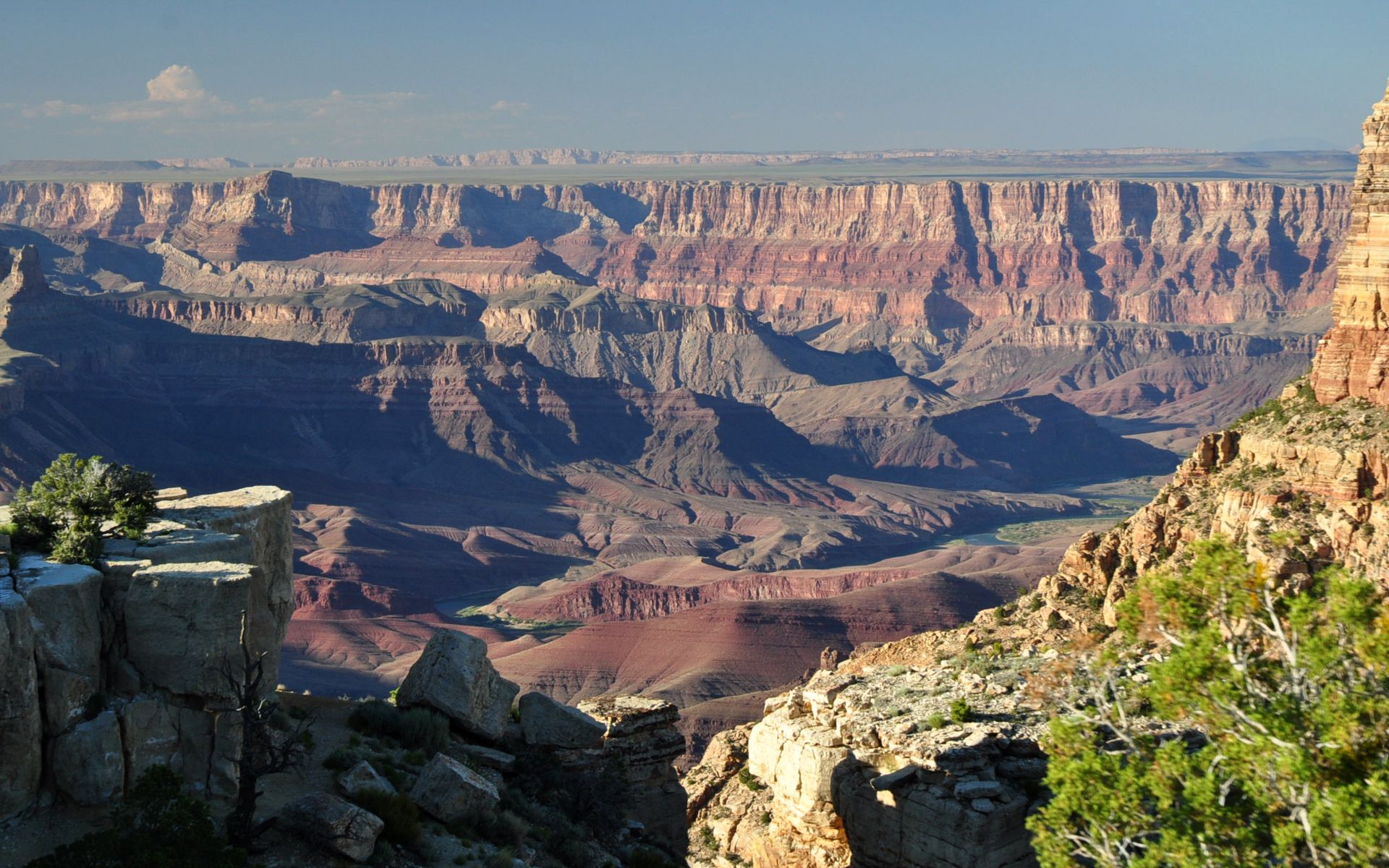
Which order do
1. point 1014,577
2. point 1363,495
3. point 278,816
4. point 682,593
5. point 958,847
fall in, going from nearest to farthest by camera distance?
1. point 278,816
2. point 958,847
3. point 1363,495
4. point 1014,577
5. point 682,593

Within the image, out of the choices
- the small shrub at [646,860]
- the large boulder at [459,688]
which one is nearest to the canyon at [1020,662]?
the small shrub at [646,860]

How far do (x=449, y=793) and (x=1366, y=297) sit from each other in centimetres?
3364

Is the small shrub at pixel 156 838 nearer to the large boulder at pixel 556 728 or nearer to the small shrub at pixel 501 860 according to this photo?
the small shrub at pixel 501 860

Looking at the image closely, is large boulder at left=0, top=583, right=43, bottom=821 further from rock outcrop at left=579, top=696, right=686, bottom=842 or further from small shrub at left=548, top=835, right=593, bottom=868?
rock outcrop at left=579, top=696, right=686, bottom=842

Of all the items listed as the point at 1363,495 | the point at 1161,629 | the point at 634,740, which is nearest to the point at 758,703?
the point at 1363,495

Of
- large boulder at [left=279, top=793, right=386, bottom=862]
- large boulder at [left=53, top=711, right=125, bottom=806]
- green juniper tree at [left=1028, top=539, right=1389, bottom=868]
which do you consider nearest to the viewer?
green juniper tree at [left=1028, top=539, right=1389, bottom=868]

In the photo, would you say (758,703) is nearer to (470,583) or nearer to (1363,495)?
(1363,495)

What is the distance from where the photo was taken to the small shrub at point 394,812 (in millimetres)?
25391

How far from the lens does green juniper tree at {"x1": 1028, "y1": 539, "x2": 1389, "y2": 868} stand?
2175cm

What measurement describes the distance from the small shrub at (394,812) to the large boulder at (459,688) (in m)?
5.05

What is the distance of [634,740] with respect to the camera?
110 feet

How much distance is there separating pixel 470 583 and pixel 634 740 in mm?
119220

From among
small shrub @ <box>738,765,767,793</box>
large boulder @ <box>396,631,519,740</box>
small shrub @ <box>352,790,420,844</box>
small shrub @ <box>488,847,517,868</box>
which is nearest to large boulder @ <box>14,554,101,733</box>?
small shrub @ <box>352,790,420,844</box>

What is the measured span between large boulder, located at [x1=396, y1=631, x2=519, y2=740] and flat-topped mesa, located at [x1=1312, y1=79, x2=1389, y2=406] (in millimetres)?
27641
